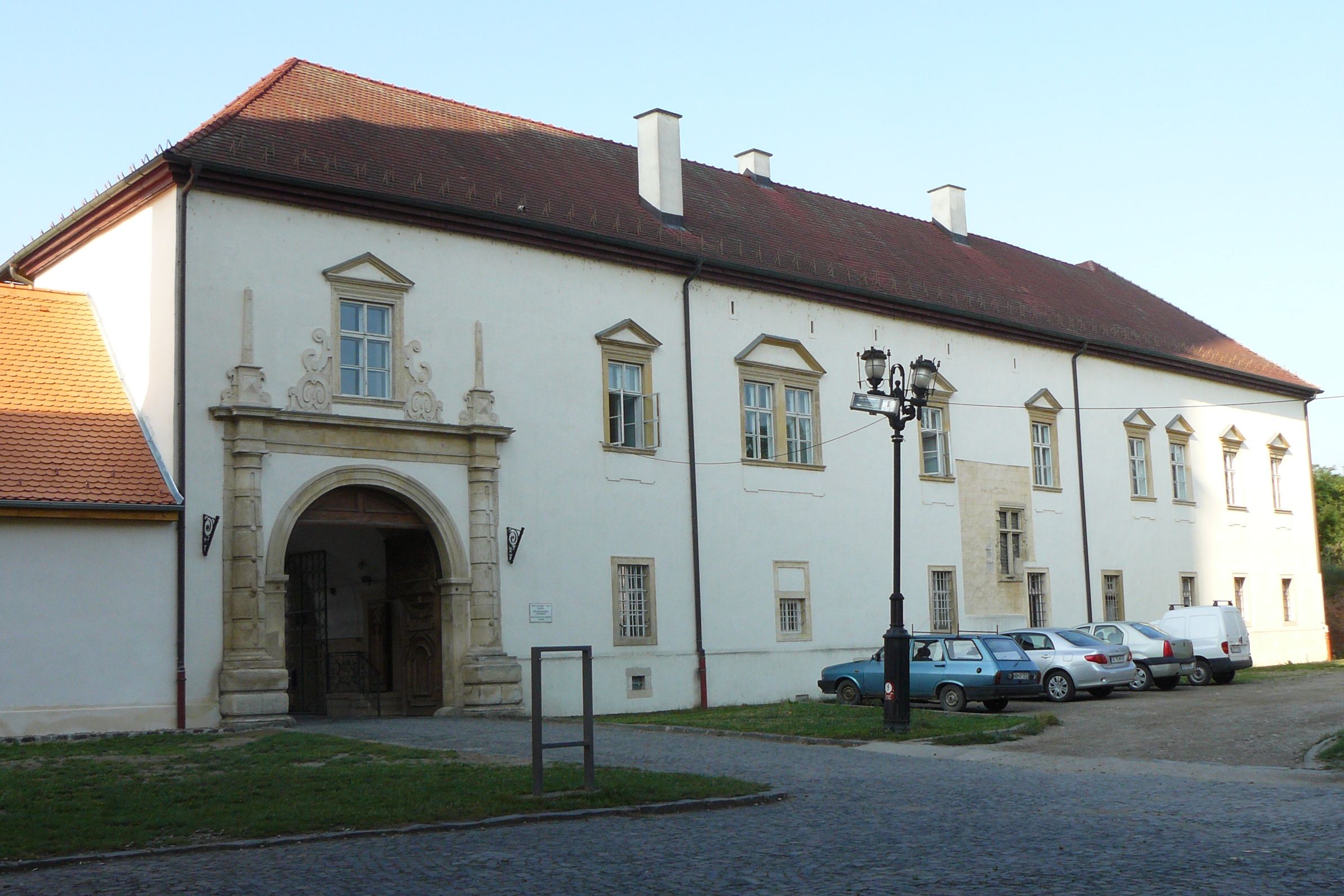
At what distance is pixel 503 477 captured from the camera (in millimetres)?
24484

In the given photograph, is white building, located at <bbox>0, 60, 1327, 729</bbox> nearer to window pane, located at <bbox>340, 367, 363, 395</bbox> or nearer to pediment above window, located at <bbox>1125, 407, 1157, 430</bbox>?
window pane, located at <bbox>340, 367, 363, 395</bbox>

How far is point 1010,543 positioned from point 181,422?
20804 millimetres

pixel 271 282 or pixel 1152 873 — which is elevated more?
pixel 271 282

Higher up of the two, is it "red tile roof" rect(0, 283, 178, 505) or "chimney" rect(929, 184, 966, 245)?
"chimney" rect(929, 184, 966, 245)

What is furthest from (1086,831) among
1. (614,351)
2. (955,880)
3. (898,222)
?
(898,222)

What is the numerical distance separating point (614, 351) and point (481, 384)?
10.6 feet

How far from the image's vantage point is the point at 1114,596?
37812mm

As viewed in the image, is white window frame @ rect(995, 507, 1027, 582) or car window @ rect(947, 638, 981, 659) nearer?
car window @ rect(947, 638, 981, 659)

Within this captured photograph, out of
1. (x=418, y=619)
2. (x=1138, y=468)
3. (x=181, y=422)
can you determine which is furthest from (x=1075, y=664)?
(x=181, y=422)

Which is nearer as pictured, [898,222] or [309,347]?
[309,347]

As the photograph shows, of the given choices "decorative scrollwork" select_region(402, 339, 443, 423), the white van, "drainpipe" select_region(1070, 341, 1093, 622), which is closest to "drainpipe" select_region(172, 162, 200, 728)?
"decorative scrollwork" select_region(402, 339, 443, 423)

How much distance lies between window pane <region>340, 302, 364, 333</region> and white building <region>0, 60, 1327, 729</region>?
0.15 feet

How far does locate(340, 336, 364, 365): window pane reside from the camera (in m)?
23.0

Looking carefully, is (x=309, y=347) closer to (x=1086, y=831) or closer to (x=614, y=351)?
(x=614, y=351)
